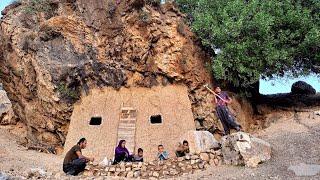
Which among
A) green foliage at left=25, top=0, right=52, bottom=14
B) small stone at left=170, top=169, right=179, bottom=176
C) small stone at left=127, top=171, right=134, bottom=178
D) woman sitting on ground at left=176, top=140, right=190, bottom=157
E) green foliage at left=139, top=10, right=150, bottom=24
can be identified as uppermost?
green foliage at left=25, top=0, right=52, bottom=14

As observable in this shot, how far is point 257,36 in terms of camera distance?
59.2 feet

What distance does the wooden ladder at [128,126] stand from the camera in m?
16.1

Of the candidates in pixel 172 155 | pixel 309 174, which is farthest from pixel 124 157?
pixel 309 174

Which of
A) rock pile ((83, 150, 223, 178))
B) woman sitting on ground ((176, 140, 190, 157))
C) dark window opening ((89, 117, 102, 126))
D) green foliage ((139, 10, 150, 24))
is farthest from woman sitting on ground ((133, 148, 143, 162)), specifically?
green foliage ((139, 10, 150, 24))

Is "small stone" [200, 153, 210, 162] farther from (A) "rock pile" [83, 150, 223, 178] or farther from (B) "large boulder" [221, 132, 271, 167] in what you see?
(B) "large boulder" [221, 132, 271, 167]

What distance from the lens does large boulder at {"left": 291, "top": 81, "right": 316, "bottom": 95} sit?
73.7 ft

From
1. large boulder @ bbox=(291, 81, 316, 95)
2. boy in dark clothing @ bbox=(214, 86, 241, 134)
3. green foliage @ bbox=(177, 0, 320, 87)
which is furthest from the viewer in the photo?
large boulder @ bbox=(291, 81, 316, 95)

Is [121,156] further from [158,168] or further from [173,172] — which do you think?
[173,172]

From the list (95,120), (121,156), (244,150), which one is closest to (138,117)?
(95,120)

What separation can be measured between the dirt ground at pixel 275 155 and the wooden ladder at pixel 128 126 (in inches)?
98.2

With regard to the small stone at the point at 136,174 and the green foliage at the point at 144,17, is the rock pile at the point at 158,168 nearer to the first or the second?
the small stone at the point at 136,174

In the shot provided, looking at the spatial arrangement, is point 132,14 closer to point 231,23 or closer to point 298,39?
point 231,23

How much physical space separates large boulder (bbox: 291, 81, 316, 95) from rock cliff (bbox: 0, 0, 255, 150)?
634 centimetres

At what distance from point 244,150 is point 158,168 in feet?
8.62
